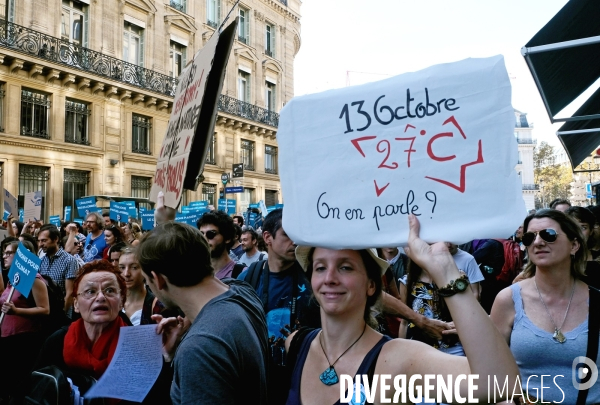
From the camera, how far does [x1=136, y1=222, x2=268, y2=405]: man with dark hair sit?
1657 millimetres

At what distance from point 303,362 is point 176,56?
2478 cm

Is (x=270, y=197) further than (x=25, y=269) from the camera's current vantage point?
Yes

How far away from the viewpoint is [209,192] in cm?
2527

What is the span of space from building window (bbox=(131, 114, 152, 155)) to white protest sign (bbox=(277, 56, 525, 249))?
21203mm

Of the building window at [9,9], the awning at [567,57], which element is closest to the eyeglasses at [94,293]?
the awning at [567,57]

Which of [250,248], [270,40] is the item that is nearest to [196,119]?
[250,248]

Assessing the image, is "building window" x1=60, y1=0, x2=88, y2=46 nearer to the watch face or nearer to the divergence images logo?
the divergence images logo

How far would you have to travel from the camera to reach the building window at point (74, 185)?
1873 centimetres

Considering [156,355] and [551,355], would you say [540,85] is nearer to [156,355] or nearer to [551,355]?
[551,355]

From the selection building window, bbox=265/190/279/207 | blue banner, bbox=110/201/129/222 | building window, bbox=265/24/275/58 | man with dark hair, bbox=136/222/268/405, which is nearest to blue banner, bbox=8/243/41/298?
man with dark hair, bbox=136/222/268/405

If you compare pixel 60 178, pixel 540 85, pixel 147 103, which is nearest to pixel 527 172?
pixel 147 103

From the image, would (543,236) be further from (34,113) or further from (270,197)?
(270,197)

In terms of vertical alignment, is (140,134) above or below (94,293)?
above

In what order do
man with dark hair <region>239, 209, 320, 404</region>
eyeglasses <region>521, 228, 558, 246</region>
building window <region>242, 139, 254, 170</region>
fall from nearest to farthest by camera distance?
eyeglasses <region>521, 228, 558, 246</region> → man with dark hair <region>239, 209, 320, 404</region> → building window <region>242, 139, 254, 170</region>
